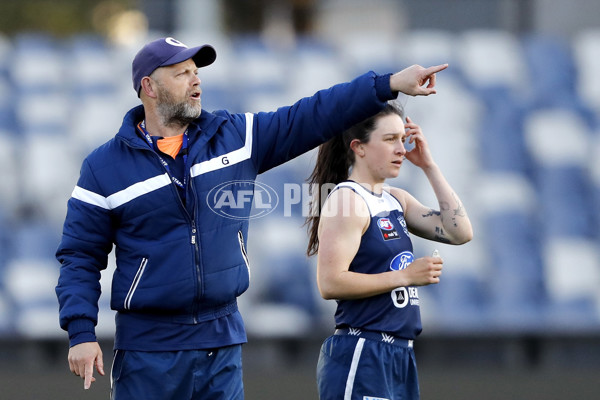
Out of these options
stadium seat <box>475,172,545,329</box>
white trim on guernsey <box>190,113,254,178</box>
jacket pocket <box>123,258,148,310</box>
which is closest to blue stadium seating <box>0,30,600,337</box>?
stadium seat <box>475,172,545,329</box>

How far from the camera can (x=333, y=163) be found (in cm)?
390

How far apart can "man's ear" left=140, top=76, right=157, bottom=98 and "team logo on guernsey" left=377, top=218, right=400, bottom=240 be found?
3.40 feet

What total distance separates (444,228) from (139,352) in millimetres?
1301

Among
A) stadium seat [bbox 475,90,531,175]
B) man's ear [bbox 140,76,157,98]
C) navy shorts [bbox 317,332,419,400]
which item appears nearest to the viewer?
navy shorts [bbox 317,332,419,400]

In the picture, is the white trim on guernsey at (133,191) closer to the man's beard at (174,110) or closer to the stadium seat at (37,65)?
the man's beard at (174,110)

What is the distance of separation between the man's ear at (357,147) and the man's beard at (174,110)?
2.04ft

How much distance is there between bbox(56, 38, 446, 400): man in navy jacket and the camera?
3.58m

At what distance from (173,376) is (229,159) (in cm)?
86

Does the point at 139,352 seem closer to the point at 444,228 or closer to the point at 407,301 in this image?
the point at 407,301

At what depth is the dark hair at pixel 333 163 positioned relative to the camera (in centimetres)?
374

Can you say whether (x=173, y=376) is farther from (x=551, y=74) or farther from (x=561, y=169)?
(x=551, y=74)

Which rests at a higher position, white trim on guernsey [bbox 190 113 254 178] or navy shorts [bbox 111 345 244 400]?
white trim on guernsey [bbox 190 113 254 178]

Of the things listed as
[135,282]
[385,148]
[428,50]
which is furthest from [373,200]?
[428,50]

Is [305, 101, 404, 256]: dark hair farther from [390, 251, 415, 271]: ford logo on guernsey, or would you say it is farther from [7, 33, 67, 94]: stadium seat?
[7, 33, 67, 94]: stadium seat
